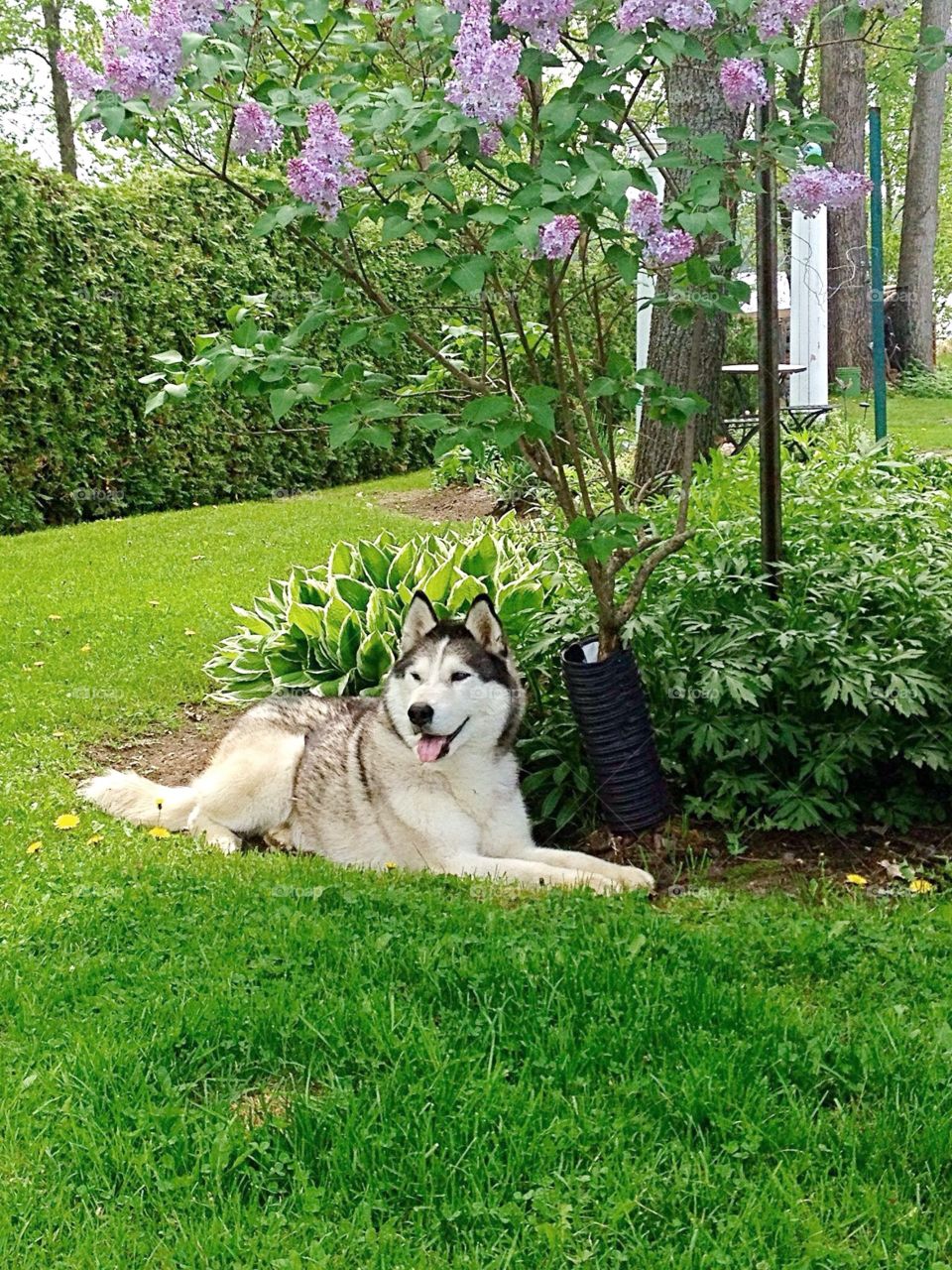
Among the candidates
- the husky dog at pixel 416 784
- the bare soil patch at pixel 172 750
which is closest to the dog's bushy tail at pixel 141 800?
the husky dog at pixel 416 784

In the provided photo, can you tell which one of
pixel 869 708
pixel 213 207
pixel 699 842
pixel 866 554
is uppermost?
pixel 213 207

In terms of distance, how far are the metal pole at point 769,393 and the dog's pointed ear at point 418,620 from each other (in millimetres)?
1295

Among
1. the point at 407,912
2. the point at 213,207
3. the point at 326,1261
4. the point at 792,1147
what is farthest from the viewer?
the point at 213,207

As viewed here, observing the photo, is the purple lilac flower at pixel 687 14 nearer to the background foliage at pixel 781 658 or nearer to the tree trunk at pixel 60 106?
the background foliage at pixel 781 658

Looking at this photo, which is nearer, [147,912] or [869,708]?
[147,912]

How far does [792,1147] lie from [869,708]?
2124mm

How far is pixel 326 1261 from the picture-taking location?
85.4 inches

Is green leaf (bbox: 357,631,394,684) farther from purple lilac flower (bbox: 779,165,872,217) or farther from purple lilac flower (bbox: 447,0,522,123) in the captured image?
purple lilac flower (bbox: 447,0,522,123)

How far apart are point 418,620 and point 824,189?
2.01m

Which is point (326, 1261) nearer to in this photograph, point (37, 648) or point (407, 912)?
point (407, 912)

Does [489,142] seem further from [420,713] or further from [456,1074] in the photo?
[456,1074]

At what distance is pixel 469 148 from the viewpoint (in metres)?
3.40

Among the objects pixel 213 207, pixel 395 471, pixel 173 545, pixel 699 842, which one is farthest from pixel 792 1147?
pixel 395 471

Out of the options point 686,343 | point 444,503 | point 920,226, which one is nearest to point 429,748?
point 686,343
